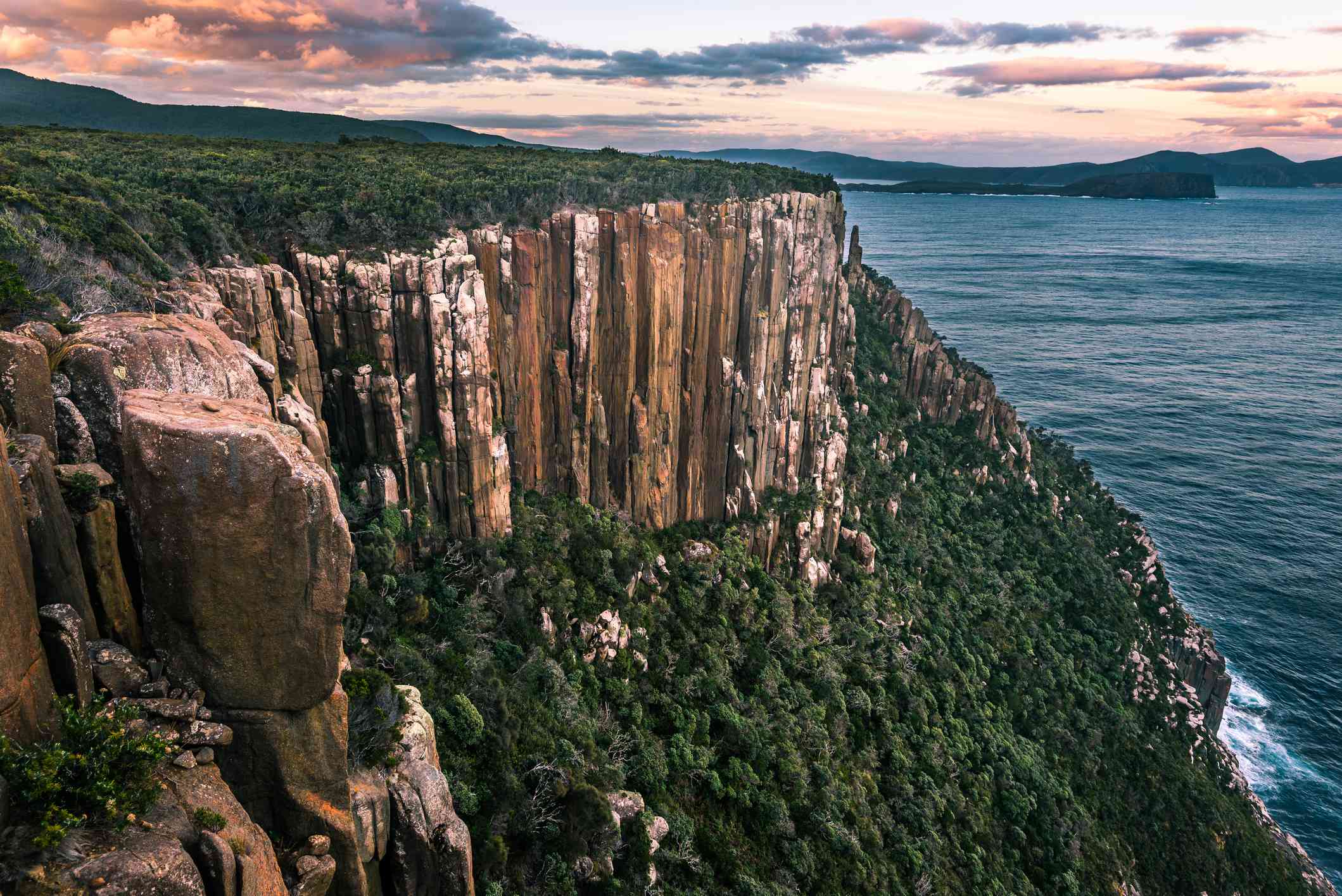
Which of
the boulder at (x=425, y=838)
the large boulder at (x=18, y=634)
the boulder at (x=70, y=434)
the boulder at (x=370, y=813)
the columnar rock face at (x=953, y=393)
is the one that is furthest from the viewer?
the columnar rock face at (x=953, y=393)

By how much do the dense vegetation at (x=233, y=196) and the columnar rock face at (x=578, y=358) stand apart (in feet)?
7.08

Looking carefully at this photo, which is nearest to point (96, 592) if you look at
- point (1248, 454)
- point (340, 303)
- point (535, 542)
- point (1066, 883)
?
point (340, 303)

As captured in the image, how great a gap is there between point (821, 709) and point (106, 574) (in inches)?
1697

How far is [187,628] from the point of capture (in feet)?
52.6

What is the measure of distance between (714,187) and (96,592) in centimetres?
5660

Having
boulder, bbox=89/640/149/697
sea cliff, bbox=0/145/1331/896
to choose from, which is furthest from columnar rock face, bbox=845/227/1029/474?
boulder, bbox=89/640/149/697

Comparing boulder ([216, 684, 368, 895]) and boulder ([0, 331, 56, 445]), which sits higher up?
boulder ([0, 331, 56, 445])

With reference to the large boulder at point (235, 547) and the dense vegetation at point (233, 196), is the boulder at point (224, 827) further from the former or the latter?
the dense vegetation at point (233, 196)

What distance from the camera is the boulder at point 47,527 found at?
1380cm

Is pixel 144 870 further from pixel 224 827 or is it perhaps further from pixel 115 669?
pixel 115 669

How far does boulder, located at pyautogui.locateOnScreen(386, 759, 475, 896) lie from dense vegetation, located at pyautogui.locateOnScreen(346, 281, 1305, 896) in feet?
A: 17.5

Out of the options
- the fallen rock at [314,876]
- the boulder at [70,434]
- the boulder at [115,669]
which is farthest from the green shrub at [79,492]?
the fallen rock at [314,876]

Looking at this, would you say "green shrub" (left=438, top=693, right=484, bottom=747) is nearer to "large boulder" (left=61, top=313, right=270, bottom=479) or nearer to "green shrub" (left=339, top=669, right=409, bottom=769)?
"green shrub" (left=339, top=669, right=409, bottom=769)

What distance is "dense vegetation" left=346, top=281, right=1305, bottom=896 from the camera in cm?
3288
